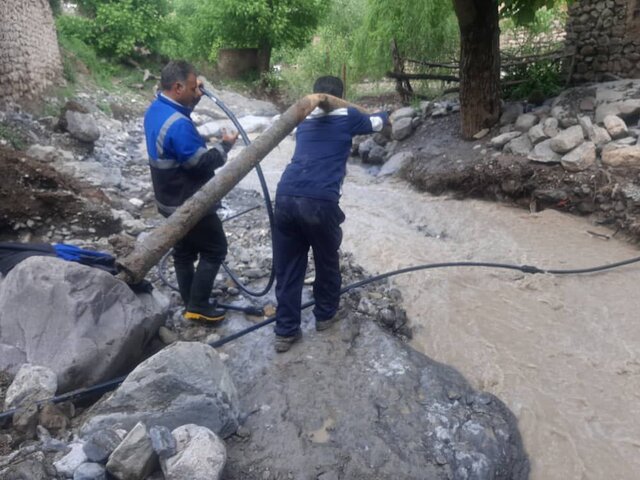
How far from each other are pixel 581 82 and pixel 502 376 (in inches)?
229

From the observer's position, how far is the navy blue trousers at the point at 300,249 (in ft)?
10.7

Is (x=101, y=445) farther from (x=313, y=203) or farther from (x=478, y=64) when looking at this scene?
(x=478, y=64)

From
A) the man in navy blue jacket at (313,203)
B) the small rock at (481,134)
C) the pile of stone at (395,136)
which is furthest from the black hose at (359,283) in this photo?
the pile of stone at (395,136)

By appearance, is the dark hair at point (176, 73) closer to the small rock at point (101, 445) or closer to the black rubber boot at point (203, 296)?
the black rubber boot at point (203, 296)

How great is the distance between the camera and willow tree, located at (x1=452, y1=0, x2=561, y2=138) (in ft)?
22.8

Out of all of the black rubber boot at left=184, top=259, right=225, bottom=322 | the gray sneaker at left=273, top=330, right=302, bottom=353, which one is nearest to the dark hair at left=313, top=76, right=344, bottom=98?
the black rubber boot at left=184, top=259, right=225, bottom=322

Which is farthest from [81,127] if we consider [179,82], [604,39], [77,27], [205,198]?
[77,27]

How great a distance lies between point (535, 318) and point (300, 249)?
1959 millimetres

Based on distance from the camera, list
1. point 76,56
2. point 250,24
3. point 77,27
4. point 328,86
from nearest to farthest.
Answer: point 328,86, point 76,56, point 77,27, point 250,24

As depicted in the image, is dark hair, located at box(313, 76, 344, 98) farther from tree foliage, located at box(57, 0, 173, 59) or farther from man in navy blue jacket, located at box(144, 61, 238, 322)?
tree foliage, located at box(57, 0, 173, 59)

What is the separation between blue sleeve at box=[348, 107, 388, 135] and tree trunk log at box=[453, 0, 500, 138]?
4.22 meters

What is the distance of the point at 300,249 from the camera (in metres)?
3.44

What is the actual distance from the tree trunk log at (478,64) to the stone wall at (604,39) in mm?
1273

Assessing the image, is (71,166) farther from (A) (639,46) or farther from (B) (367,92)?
(B) (367,92)
